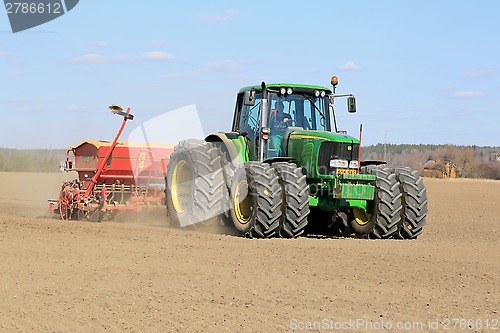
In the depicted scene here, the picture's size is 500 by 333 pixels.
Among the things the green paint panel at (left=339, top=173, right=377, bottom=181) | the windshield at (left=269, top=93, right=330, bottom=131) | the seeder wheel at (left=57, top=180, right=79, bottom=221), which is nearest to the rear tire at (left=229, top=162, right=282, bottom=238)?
the green paint panel at (left=339, top=173, right=377, bottom=181)

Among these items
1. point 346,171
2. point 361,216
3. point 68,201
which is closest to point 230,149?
point 346,171

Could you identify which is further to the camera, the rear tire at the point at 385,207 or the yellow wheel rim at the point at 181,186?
the yellow wheel rim at the point at 181,186

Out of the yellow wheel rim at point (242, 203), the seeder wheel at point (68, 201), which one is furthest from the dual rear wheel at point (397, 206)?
the seeder wheel at point (68, 201)

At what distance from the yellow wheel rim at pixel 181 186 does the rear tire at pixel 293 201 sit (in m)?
2.88

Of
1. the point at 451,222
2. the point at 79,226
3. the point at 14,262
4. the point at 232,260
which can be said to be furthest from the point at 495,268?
the point at 451,222

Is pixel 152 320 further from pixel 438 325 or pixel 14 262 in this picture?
pixel 14 262

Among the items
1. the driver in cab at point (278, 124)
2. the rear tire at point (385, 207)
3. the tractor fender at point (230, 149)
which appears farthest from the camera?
the tractor fender at point (230, 149)

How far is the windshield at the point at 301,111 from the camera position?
43.4ft

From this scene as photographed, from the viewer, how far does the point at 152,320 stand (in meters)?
6.75

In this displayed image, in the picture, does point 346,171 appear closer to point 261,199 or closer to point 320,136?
point 320,136

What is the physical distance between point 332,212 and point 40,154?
2177 centimetres

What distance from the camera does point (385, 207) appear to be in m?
12.6

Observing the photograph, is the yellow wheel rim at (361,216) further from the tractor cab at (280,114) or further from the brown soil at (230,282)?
the tractor cab at (280,114)

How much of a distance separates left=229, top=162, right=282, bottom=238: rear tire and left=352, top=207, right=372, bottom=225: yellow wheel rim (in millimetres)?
1875
